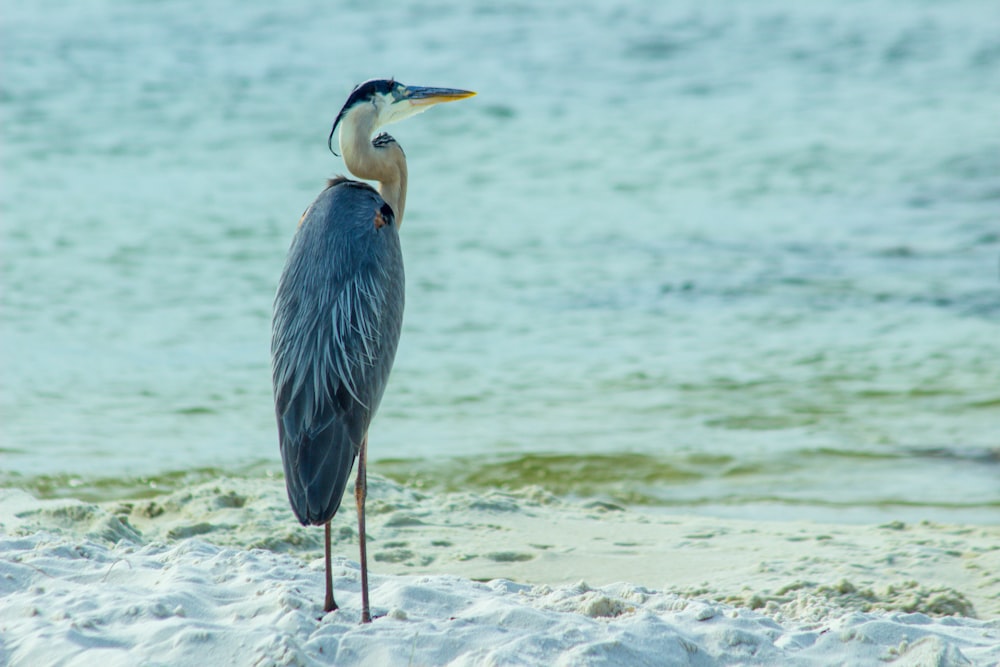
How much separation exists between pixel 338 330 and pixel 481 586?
3.57ft

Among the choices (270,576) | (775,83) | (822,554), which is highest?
(775,83)

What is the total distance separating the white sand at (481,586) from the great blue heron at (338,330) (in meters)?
0.38

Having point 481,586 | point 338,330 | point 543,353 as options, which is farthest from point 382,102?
point 543,353

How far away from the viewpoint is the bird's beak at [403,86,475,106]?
201 inches

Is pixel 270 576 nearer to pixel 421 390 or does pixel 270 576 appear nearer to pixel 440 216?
pixel 421 390

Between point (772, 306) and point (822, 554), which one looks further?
point (772, 306)

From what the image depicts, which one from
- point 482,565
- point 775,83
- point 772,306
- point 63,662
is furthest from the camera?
point 775,83

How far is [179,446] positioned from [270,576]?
10.1ft

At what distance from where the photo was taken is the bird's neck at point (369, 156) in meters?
4.83

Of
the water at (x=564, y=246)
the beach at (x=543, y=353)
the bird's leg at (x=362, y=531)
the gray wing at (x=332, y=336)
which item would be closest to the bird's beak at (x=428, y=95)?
the gray wing at (x=332, y=336)

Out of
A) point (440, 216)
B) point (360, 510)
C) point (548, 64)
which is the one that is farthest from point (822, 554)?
point (548, 64)

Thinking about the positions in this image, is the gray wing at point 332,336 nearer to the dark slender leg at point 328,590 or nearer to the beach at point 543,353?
the dark slender leg at point 328,590

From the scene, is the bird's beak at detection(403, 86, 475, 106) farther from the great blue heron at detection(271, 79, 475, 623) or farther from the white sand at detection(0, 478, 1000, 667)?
the white sand at detection(0, 478, 1000, 667)

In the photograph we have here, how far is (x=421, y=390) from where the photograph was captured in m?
8.38
